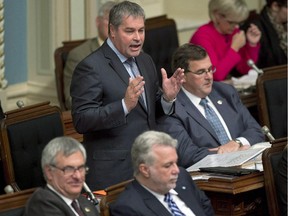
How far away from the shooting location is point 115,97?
5.38 meters

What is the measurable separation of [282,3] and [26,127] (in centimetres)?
304

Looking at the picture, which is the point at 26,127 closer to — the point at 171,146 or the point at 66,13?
the point at 171,146

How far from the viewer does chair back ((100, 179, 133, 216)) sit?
188 inches

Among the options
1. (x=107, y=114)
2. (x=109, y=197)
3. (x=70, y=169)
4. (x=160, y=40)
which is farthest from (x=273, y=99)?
(x=70, y=169)

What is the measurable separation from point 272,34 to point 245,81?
851 mm

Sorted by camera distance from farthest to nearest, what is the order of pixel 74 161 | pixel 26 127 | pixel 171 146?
pixel 26 127 < pixel 171 146 < pixel 74 161

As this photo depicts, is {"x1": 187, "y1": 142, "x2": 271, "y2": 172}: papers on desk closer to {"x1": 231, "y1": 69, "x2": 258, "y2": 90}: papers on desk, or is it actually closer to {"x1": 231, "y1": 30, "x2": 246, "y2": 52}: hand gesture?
{"x1": 231, "y1": 69, "x2": 258, "y2": 90}: papers on desk

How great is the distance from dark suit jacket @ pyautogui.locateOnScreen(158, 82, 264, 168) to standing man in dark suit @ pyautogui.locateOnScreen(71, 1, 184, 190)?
0.34 m

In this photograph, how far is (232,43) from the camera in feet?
25.5

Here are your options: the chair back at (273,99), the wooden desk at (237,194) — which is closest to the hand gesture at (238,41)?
the chair back at (273,99)

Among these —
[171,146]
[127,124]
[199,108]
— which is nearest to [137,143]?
[171,146]

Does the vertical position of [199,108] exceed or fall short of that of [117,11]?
it falls short

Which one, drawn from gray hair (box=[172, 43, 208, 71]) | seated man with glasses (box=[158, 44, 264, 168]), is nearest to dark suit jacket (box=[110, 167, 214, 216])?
seated man with glasses (box=[158, 44, 264, 168])

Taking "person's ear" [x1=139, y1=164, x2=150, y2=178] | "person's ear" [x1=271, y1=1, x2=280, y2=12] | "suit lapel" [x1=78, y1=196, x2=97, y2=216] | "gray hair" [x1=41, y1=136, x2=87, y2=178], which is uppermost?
"person's ear" [x1=271, y1=1, x2=280, y2=12]
